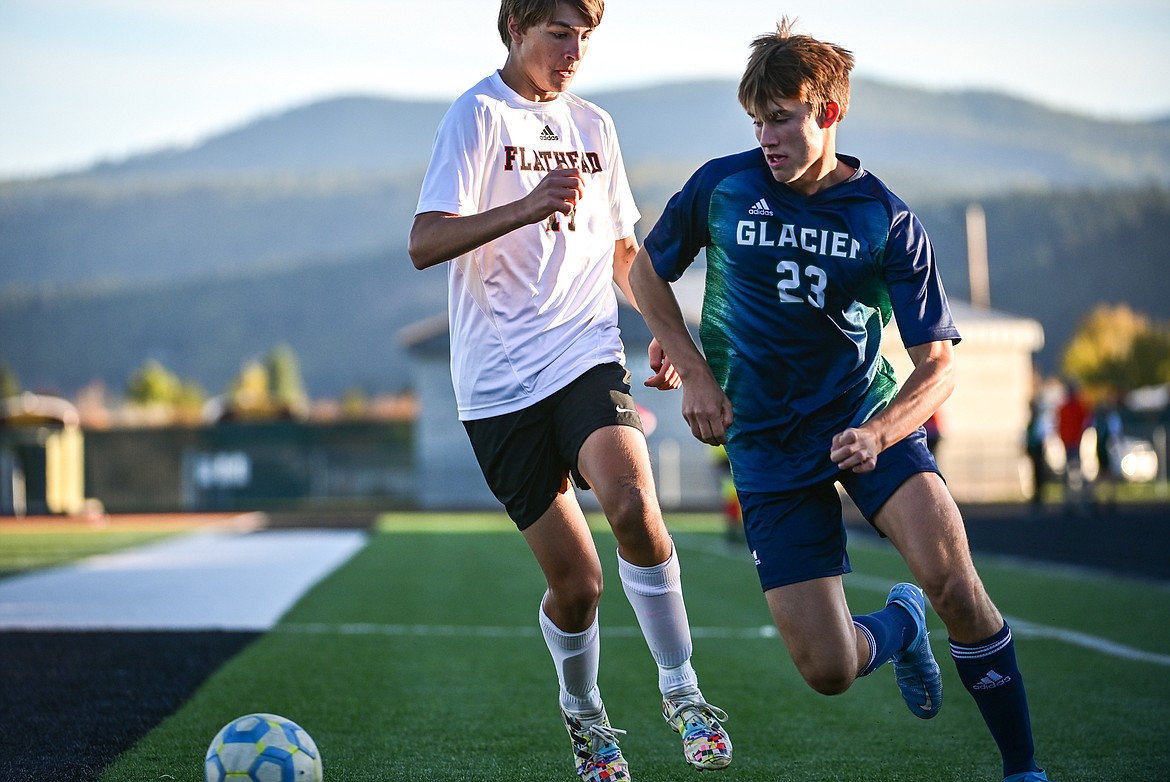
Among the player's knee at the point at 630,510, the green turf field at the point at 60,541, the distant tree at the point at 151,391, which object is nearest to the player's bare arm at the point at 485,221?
the player's knee at the point at 630,510

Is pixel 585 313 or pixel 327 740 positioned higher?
pixel 585 313

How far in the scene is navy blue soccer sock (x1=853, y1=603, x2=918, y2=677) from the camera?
4.44 m

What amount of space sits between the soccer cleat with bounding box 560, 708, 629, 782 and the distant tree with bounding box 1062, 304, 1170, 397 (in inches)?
2719

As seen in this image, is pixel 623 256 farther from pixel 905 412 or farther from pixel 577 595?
pixel 905 412

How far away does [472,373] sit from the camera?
466 cm

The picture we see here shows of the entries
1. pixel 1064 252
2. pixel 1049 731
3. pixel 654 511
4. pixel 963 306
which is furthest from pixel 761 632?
pixel 1064 252

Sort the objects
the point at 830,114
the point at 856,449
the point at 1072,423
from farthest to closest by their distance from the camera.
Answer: the point at 1072,423 < the point at 830,114 < the point at 856,449

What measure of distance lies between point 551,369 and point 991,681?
1.61m

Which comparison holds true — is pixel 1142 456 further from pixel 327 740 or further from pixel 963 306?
pixel 327 740

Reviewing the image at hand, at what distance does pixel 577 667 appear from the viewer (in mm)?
4656

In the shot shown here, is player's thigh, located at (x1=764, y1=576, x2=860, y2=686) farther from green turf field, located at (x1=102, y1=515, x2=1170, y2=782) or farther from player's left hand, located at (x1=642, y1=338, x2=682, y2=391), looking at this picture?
player's left hand, located at (x1=642, y1=338, x2=682, y2=391)

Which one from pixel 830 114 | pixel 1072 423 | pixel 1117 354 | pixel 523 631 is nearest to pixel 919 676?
pixel 830 114

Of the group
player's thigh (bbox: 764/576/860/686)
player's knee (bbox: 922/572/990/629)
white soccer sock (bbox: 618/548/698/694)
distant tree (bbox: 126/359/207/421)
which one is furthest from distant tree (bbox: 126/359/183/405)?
player's knee (bbox: 922/572/990/629)

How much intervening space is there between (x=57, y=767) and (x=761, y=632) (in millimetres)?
5078
